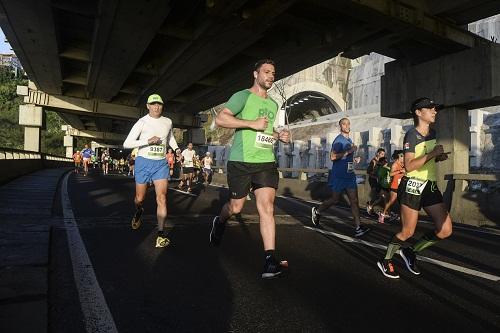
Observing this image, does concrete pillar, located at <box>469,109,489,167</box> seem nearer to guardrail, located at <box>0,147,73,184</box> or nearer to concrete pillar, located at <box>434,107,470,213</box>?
concrete pillar, located at <box>434,107,470,213</box>

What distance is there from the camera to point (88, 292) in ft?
11.4

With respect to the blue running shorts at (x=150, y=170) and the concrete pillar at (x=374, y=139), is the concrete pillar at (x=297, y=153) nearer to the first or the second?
the concrete pillar at (x=374, y=139)

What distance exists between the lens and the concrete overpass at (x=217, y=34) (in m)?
10.1

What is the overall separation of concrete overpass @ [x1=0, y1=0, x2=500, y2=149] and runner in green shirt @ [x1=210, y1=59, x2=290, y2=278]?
5.31 metres

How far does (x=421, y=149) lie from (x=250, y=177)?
168 centimetres

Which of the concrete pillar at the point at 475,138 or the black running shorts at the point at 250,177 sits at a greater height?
the concrete pillar at the point at 475,138

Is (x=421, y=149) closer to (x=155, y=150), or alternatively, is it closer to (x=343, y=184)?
(x=343, y=184)

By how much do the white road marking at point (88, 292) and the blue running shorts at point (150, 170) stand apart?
3.64 ft

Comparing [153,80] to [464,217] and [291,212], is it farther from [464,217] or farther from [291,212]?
[464,217]

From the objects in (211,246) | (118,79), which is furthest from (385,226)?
(118,79)

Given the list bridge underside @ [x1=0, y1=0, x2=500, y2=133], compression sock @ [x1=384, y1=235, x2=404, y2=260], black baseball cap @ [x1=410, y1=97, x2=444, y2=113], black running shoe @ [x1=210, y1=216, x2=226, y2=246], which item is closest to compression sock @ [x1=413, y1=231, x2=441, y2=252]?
compression sock @ [x1=384, y1=235, x2=404, y2=260]

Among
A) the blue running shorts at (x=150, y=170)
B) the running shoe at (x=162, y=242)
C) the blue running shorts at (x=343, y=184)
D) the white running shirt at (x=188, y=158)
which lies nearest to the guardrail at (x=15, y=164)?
the white running shirt at (x=188, y=158)

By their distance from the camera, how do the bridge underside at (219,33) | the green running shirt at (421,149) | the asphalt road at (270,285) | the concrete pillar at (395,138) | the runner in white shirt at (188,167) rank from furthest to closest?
the concrete pillar at (395,138)
the runner in white shirt at (188,167)
the bridge underside at (219,33)
the green running shirt at (421,149)
the asphalt road at (270,285)

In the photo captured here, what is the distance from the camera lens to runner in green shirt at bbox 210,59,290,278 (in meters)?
4.31
